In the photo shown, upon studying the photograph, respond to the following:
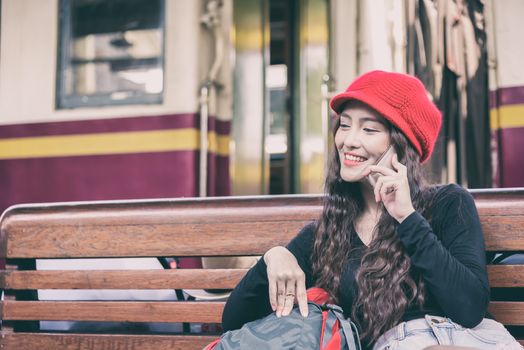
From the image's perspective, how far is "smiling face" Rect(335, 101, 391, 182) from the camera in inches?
63.9

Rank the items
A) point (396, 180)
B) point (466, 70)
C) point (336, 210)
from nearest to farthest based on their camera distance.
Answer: point (396, 180) → point (336, 210) → point (466, 70)

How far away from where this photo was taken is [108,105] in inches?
145

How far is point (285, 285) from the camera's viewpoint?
5.06ft

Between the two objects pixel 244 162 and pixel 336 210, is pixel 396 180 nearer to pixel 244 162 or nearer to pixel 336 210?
pixel 336 210

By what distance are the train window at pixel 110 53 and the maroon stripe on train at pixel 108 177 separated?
36cm

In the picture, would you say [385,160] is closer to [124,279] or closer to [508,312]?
[508,312]

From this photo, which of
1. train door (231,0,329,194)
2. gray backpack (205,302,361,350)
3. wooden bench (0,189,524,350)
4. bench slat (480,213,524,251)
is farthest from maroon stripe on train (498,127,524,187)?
Answer: gray backpack (205,302,361,350)

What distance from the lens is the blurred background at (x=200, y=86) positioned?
10.7ft

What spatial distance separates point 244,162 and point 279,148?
61 centimetres

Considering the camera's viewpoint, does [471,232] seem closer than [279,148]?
Yes

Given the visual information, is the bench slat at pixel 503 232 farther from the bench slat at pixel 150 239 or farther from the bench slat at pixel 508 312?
the bench slat at pixel 150 239

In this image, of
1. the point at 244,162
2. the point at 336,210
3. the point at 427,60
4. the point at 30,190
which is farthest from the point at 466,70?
the point at 30,190

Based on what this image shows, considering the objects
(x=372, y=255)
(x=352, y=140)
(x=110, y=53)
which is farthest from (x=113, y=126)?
(x=372, y=255)

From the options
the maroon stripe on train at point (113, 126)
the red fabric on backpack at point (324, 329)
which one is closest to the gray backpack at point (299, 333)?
the red fabric on backpack at point (324, 329)
